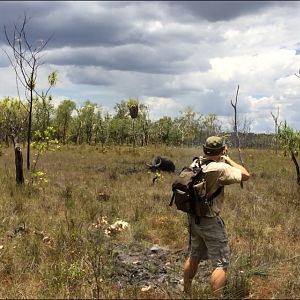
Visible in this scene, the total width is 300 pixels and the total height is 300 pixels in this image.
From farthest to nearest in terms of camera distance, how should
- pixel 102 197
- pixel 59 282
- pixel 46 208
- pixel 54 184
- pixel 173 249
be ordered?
1. pixel 54 184
2. pixel 102 197
3. pixel 46 208
4. pixel 173 249
5. pixel 59 282

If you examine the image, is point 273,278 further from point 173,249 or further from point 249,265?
point 173,249

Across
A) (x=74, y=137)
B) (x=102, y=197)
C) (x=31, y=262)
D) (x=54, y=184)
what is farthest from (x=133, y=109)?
(x=74, y=137)

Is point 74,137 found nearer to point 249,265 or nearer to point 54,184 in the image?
point 54,184

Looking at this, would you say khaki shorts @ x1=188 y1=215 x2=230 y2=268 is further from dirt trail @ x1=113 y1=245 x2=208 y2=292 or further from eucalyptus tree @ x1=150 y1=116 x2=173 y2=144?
eucalyptus tree @ x1=150 y1=116 x2=173 y2=144

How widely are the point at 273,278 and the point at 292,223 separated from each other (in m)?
3.39

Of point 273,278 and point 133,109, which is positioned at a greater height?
point 133,109

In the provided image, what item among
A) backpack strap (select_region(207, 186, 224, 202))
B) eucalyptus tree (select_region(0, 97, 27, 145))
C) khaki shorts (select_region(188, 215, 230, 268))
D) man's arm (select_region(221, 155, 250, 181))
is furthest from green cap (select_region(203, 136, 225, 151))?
eucalyptus tree (select_region(0, 97, 27, 145))

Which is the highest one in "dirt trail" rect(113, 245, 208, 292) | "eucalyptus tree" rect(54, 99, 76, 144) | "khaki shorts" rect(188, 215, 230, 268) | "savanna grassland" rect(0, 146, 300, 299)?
"eucalyptus tree" rect(54, 99, 76, 144)

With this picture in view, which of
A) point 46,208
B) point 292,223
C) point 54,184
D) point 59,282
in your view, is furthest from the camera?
point 54,184

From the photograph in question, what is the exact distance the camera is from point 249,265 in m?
5.53

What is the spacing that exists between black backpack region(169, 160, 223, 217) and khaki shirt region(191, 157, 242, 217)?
0.15ft

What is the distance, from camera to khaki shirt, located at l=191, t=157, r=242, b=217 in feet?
14.3

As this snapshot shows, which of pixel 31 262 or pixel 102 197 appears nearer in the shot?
pixel 31 262

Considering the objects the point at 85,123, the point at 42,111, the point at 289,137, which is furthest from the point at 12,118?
the point at 85,123
